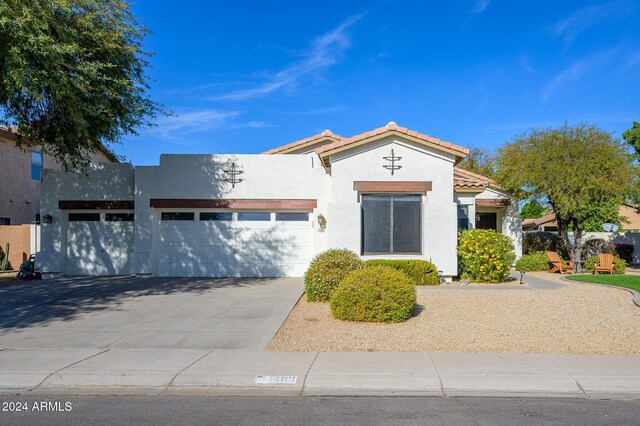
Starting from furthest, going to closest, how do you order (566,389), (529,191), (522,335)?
(529,191) → (522,335) → (566,389)

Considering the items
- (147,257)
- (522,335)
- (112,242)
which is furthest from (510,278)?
(112,242)

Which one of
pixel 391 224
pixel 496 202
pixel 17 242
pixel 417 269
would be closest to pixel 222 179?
pixel 391 224

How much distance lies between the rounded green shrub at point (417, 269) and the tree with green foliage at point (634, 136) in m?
15.8

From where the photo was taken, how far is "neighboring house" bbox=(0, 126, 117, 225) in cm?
2386

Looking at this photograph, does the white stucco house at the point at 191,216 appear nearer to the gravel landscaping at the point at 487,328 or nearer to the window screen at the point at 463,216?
the window screen at the point at 463,216

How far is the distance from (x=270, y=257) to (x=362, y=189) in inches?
160

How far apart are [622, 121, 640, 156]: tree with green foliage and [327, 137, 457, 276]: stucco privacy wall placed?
14199mm

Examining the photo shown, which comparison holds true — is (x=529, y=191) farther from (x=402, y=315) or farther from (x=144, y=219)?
(x=144, y=219)

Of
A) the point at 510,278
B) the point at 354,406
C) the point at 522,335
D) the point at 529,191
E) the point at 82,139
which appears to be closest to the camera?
the point at 354,406

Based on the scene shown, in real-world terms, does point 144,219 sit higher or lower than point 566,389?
higher

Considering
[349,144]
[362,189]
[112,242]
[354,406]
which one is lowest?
[354,406]

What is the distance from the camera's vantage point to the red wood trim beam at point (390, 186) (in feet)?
49.4

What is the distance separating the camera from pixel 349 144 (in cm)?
1502

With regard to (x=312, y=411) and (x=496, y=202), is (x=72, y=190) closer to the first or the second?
(x=312, y=411)
